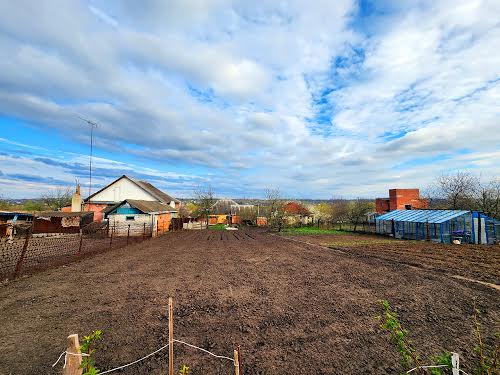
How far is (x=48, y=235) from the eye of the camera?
2433 centimetres

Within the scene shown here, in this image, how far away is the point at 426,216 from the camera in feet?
84.7

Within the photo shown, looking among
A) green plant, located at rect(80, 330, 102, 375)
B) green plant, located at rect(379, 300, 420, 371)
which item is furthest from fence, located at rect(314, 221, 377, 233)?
green plant, located at rect(80, 330, 102, 375)

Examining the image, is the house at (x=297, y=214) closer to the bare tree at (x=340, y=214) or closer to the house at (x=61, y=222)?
the bare tree at (x=340, y=214)

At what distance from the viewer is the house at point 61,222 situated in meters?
24.2

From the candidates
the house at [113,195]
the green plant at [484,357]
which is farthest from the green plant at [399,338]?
the house at [113,195]

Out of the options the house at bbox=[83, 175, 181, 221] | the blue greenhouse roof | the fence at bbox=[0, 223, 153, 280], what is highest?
the house at bbox=[83, 175, 181, 221]

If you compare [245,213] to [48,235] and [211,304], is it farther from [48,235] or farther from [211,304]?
[211,304]

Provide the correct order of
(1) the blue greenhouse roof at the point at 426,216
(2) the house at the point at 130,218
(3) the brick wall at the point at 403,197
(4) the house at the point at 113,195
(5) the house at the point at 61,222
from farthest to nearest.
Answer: (3) the brick wall at the point at 403,197 < (4) the house at the point at 113,195 < (2) the house at the point at 130,218 < (5) the house at the point at 61,222 < (1) the blue greenhouse roof at the point at 426,216

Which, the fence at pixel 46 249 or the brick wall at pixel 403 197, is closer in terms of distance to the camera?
the fence at pixel 46 249

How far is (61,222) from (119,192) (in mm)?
8871

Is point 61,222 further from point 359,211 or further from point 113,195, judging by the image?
point 359,211

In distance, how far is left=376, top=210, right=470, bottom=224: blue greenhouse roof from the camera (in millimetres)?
23095

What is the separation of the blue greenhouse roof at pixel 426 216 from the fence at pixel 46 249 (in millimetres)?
25071

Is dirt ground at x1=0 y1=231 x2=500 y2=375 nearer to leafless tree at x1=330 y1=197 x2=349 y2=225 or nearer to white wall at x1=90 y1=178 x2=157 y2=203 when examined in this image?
white wall at x1=90 y1=178 x2=157 y2=203
